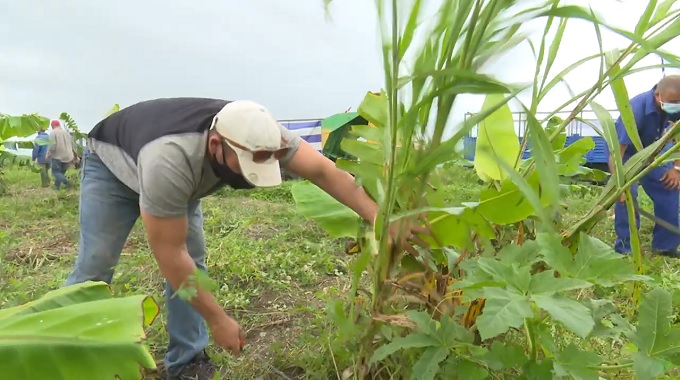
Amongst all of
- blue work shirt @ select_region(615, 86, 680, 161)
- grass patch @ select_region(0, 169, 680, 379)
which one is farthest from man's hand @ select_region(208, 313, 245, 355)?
blue work shirt @ select_region(615, 86, 680, 161)

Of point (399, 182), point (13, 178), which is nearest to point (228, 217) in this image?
point (399, 182)

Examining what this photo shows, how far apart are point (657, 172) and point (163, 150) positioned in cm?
305

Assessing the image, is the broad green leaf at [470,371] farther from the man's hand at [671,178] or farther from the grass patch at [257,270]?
the man's hand at [671,178]

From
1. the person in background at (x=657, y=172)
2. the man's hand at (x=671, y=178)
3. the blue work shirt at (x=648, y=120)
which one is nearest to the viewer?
the person in background at (x=657, y=172)

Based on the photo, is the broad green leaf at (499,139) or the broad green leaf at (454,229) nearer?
the broad green leaf at (454,229)

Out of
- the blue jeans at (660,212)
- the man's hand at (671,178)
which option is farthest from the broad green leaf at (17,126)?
the man's hand at (671,178)

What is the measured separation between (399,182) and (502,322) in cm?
28

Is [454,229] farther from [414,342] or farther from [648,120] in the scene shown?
[648,120]

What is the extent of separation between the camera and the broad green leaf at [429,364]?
855 millimetres

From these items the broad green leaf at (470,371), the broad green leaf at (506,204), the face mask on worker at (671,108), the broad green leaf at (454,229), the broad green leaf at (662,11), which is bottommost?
the broad green leaf at (470,371)

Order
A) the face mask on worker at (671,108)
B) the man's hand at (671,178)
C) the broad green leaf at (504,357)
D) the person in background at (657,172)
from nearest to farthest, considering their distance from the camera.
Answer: the broad green leaf at (504,357) → the face mask on worker at (671,108) → the person in background at (657,172) → the man's hand at (671,178)

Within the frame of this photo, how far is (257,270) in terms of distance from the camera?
2.81 metres

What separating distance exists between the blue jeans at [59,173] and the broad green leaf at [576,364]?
7.74m

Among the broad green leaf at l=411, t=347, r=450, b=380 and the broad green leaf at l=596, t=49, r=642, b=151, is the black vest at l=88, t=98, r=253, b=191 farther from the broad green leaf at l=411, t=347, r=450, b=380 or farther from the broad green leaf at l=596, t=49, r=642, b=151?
the broad green leaf at l=596, t=49, r=642, b=151
